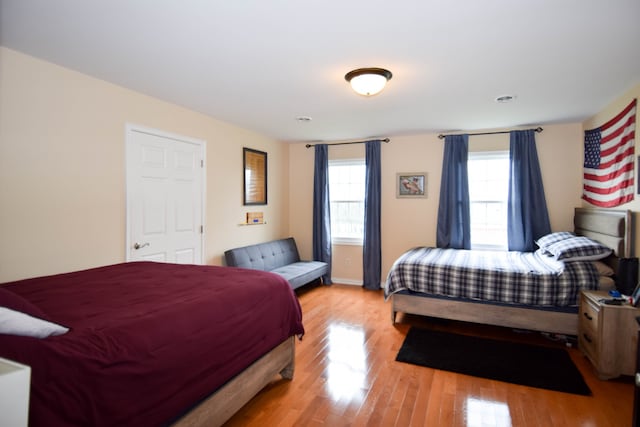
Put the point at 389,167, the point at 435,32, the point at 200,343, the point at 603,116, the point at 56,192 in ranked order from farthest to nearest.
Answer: the point at 389,167 < the point at 603,116 < the point at 56,192 < the point at 435,32 < the point at 200,343

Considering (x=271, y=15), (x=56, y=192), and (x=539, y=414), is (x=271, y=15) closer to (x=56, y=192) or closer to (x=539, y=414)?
(x=56, y=192)

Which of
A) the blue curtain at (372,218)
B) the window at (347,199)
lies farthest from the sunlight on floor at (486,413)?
the window at (347,199)

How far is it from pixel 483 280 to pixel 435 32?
2405 millimetres

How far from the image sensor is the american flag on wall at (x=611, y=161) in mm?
3143

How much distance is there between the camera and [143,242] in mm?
3434

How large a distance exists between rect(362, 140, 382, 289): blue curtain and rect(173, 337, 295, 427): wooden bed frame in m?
2.97

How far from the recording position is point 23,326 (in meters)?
1.17

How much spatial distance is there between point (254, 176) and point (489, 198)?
11.2ft

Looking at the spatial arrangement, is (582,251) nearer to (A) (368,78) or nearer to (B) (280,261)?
(A) (368,78)

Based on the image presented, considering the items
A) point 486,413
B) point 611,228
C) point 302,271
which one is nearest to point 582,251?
point 611,228

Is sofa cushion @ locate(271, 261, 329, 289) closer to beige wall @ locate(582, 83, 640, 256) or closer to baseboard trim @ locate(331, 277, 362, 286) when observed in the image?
baseboard trim @ locate(331, 277, 362, 286)

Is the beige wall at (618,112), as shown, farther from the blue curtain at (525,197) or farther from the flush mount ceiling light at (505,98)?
the flush mount ceiling light at (505,98)

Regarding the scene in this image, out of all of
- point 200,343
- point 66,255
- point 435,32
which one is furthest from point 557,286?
point 66,255

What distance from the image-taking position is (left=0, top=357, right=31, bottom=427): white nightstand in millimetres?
794
